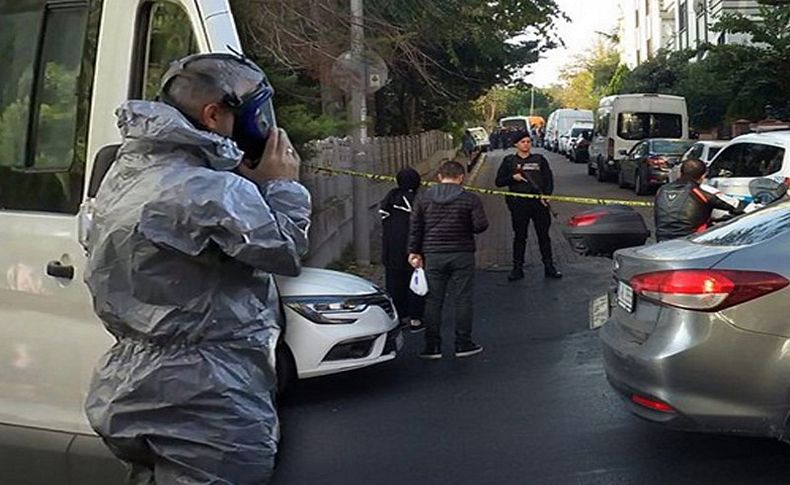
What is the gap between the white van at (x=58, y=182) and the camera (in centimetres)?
331

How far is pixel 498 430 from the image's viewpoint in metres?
5.85

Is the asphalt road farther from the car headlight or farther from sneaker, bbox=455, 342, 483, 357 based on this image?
the car headlight

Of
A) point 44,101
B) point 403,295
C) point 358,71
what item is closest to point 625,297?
point 44,101

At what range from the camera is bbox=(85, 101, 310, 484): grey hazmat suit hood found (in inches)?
90.2

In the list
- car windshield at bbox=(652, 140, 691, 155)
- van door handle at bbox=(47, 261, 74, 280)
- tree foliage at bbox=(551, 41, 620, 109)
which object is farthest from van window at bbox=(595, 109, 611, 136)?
tree foliage at bbox=(551, 41, 620, 109)

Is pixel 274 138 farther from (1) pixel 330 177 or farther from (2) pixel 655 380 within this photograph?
(1) pixel 330 177

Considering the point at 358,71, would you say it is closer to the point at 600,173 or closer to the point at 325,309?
the point at 325,309

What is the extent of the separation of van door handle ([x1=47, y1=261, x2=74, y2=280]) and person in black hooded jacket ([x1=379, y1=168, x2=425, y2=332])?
17.0ft

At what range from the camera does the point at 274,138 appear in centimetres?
250

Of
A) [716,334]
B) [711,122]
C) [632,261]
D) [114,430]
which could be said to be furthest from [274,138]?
[711,122]

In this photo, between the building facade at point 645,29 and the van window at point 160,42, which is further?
the building facade at point 645,29

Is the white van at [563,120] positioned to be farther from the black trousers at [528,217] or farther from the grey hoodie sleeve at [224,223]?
the grey hoodie sleeve at [224,223]

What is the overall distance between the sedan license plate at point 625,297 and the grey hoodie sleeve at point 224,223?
300cm

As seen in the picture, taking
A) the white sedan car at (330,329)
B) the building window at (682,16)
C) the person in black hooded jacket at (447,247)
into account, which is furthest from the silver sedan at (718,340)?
the building window at (682,16)
